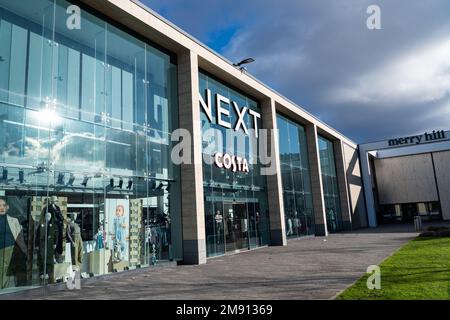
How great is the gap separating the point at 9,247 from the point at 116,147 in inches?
188

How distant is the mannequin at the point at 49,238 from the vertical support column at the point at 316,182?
22414 mm

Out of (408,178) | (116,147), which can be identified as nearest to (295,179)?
(116,147)

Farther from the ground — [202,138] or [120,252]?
[202,138]

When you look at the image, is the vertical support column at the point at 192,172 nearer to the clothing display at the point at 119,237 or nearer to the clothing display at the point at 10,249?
the clothing display at the point at 119,237

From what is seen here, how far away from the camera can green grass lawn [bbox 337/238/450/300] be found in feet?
24.1

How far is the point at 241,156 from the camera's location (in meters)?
20.4

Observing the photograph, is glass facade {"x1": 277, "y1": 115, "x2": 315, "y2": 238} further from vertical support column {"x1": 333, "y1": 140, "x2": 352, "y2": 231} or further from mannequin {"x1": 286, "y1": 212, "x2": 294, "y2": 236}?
vertical support column {"x1": 333, "y1": 140, "x2": 352, "y2": 231}

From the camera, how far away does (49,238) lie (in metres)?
10.4

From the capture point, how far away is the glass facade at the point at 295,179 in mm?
24939

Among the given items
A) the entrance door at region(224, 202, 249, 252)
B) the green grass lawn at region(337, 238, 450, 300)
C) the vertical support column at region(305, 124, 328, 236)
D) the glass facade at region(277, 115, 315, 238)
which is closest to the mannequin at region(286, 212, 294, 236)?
the glass facade at region(277, 115, 315, 238)

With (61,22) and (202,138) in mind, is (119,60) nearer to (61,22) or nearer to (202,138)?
(61,22)
